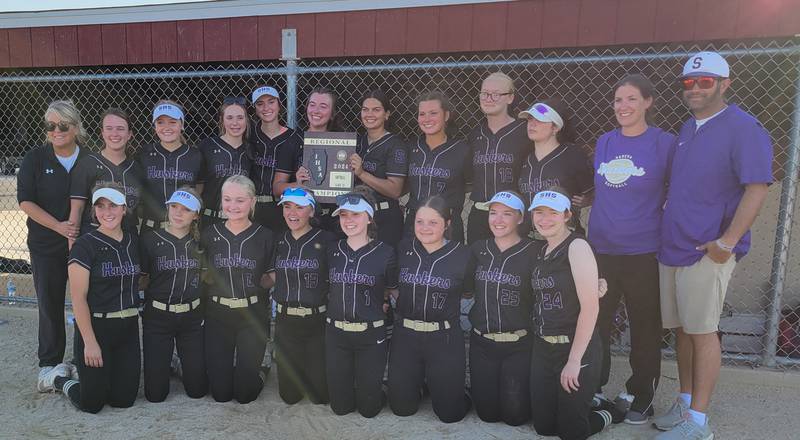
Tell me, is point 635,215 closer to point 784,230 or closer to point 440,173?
point 440,173

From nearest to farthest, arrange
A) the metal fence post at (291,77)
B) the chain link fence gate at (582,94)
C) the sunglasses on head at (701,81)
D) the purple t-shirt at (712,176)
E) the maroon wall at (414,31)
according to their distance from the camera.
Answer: the purple t-shirt at (712,176)
the sunglasses on head at (701,81)
the metal fence post at (291,77)
the chain link fence gate at (582,94)
the maroon wall at (414,31)

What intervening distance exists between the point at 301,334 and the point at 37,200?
197cm

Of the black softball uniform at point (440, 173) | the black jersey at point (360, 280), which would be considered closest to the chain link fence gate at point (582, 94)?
the black softball uniform at point (440, 173)

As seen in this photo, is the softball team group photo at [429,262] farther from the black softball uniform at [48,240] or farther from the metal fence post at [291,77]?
the metal fence post at [291,77]

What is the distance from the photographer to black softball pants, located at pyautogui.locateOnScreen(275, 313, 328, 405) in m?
3.48

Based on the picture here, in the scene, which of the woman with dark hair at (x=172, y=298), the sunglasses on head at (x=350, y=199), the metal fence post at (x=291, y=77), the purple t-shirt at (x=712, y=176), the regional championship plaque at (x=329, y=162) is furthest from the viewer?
the metal fence post at (x=291, y=77)

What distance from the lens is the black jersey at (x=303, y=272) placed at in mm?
3439

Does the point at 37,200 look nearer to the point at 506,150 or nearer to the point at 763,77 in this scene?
the point at 506,150

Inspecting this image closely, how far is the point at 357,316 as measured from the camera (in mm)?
3293

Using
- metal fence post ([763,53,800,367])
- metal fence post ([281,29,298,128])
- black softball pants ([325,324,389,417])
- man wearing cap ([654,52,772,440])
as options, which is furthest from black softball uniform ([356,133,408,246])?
metal fence post ([763,53,800,367])

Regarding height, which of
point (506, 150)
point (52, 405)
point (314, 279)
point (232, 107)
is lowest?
point (52, 405)

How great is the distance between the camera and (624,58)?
3.77 meters

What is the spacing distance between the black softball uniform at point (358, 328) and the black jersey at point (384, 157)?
641 millimetres

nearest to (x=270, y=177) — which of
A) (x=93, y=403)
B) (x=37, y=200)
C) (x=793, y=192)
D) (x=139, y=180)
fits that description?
(x=139, y=180)
